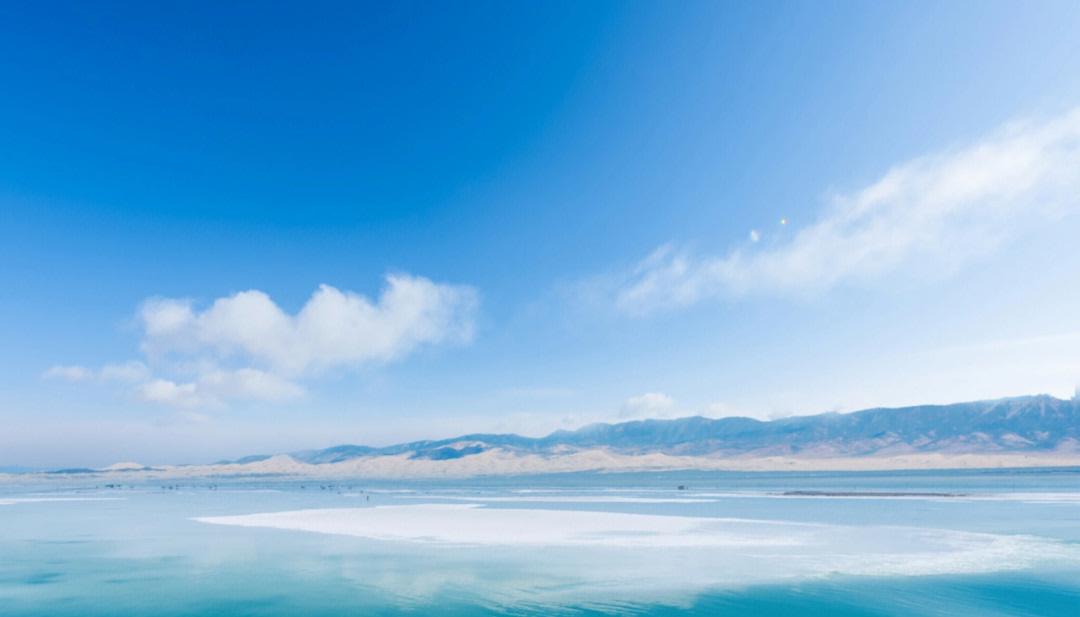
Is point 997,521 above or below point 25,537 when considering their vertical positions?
below

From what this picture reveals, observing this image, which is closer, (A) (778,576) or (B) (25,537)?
(A) (778,576)

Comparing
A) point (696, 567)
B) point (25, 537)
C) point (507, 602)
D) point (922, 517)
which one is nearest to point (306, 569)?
point (507, 602)

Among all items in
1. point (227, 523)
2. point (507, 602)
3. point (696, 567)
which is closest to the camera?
point (507, 602)

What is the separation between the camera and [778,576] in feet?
82.7

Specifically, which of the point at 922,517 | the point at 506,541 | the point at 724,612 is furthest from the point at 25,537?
the point at 922,517

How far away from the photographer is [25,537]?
136ft

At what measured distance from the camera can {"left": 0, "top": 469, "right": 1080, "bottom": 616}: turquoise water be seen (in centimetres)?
2153

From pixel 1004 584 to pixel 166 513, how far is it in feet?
207

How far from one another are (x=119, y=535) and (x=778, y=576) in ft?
128

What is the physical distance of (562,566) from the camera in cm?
2828

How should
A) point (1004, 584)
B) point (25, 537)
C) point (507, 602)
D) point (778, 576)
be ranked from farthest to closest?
point (25, 537)
point (778, 576)
point (1004, 584)
point (507, 602)

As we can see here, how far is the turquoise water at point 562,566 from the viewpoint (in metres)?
21.5

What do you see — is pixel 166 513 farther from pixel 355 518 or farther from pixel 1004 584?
pixel 1004 584

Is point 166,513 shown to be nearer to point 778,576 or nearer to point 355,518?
point 355,518
